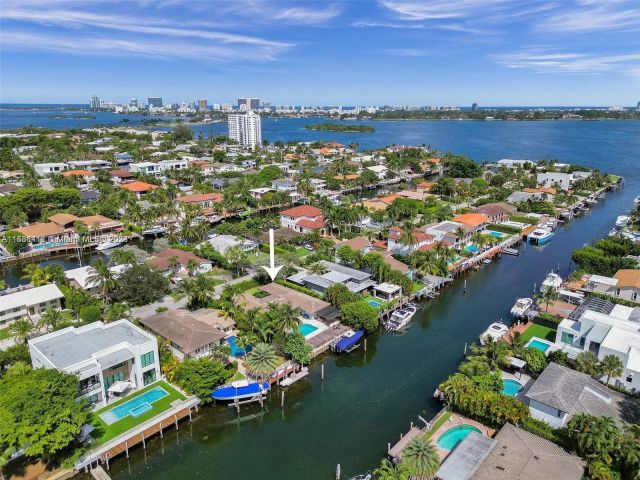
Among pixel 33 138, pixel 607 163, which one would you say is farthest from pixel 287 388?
pixel 33 138

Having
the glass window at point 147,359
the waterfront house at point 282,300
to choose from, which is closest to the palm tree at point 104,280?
the waterfront house at point 282,300

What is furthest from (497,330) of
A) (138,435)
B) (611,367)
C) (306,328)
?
(138,435)

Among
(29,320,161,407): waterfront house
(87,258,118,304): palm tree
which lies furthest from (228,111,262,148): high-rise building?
(29,320,161,407): waterfront house

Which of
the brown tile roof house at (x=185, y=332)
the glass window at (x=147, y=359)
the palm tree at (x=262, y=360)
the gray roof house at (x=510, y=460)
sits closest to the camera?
the gray roof house at (x=510, y=460)

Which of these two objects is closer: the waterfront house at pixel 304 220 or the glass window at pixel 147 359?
the glass window at pixel 147 359

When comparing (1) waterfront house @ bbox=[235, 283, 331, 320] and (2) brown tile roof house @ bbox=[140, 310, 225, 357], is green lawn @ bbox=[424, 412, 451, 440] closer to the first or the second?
(1) waterfront house @ bbox=[235, 283, 331, 320]

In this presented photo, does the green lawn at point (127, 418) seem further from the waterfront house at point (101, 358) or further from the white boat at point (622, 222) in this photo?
the white boat at point (622, 222)

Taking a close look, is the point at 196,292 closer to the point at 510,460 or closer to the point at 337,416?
the point at 337,416

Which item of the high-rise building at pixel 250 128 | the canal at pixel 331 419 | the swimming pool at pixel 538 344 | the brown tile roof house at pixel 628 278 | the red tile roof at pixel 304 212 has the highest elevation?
the high-rise building at pixel 250 128
